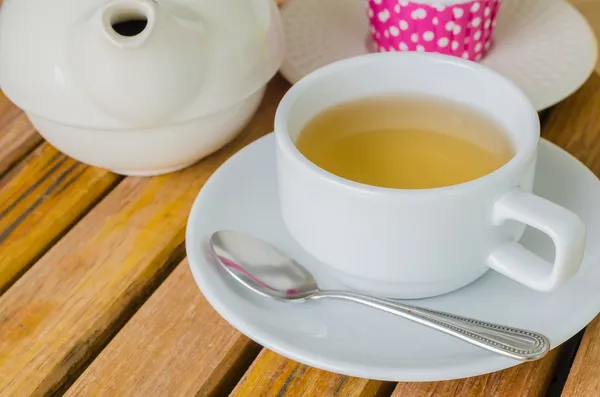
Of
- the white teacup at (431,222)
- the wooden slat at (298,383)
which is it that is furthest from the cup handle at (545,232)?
the wooden slat at (298,383)

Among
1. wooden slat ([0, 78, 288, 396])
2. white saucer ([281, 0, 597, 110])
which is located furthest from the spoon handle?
white saucer ([281, 0, 597, 110])

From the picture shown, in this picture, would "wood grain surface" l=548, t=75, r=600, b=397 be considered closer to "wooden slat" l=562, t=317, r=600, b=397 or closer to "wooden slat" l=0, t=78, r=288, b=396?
"wooden slat" l=562, t=317, r=600, b=397

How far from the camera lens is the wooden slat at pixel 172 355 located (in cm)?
44

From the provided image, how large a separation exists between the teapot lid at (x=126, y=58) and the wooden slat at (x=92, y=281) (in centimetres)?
8

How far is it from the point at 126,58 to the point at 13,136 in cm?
21

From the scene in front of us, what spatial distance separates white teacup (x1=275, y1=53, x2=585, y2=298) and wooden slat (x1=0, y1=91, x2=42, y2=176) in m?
0.27

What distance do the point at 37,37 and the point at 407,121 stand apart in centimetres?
27

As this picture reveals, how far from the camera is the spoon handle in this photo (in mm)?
401

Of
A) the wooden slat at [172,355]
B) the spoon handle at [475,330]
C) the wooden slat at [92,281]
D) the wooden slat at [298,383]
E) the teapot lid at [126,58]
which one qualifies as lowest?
the wooden slat at [92,281]

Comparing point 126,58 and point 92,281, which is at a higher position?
point 126,58

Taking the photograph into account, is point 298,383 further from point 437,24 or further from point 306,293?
point 437,24

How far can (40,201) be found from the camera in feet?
1.89

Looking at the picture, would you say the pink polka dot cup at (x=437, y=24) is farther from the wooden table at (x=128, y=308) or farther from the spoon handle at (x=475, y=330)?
the spoon handle at (x=475, y=330)

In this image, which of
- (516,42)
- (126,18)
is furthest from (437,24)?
(126,18)
